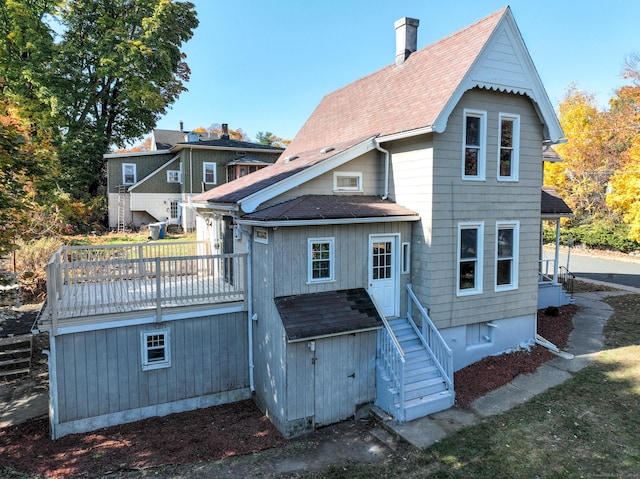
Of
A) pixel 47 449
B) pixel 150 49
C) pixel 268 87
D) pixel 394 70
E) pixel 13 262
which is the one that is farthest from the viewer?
pixel 268 87

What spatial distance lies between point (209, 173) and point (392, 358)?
2499 centimetres

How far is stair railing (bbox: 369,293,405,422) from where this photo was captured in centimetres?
825

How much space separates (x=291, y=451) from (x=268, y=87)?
128ft

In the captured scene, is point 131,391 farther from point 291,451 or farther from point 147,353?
point 291,451

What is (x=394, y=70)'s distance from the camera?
1344cm

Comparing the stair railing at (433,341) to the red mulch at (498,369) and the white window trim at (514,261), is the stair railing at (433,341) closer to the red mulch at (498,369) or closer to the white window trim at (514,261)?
the red mulch at (498,369)

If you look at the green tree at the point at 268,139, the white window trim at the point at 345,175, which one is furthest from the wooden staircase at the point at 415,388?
the green tree at the point at 268,139

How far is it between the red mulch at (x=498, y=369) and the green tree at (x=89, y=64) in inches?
1097

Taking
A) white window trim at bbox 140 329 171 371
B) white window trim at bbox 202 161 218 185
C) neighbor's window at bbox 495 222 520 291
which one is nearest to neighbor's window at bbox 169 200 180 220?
white window trim at bbox 202 161 218 185

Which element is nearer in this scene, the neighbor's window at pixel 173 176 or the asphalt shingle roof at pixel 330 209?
the asphalt shingle roof at pixel 330 209

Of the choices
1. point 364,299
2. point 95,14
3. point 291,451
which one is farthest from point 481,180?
point 95,14

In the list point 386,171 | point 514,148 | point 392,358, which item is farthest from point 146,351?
point 514,148

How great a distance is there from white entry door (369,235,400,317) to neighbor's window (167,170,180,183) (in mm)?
24727

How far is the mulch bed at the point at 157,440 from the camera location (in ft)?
23.9
